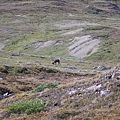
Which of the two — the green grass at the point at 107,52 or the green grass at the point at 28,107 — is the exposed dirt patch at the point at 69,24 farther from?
the green grass at the point at 28,107

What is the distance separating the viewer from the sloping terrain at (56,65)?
714 inches

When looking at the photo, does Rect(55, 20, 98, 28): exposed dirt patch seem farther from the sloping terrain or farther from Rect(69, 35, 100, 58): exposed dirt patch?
Rect(69, 35, 100, 58): exposed dirt patch

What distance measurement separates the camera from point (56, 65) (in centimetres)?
6016

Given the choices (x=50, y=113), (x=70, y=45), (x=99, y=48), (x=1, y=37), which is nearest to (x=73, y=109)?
(x=50, y=113)

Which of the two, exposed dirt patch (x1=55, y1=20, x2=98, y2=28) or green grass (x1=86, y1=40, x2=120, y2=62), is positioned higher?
green grass (x1=86, y1=40, x2=120, y2=62)

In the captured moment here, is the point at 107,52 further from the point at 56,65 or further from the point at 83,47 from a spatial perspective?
the point at 56,65

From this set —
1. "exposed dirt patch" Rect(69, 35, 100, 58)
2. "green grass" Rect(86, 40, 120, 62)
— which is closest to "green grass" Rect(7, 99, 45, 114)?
"green grass" Rect(86, 40, 120, 62)

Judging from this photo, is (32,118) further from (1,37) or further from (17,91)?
(1,37)

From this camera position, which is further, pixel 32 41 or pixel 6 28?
pixel 6 28

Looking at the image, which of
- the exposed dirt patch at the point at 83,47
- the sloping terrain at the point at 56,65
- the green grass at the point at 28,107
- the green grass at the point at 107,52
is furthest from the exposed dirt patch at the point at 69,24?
the green grass at the point at 28,107

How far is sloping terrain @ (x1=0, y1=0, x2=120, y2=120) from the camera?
18125 millimetres

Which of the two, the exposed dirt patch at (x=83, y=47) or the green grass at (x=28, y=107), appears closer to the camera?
the green grass at (x=28, y=107)

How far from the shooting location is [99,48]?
84.1 metres

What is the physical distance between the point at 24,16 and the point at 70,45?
230 feet
